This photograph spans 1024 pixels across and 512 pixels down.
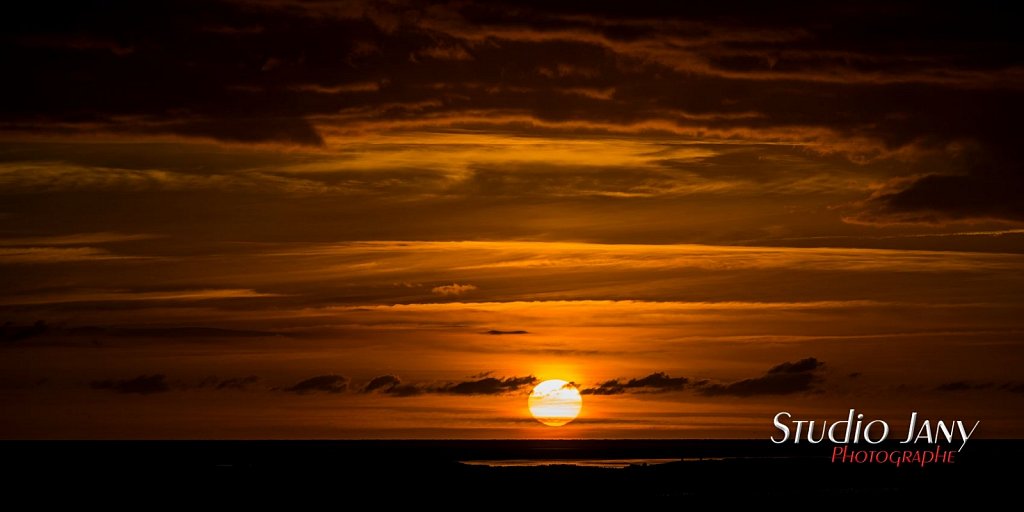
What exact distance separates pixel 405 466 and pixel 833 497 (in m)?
32.6

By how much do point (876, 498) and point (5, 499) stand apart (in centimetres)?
3849

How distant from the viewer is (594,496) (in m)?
57.4

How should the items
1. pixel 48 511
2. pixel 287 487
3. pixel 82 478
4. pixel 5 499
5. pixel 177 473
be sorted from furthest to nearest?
pixel 177 473 < pixel 82 478 < pixel 287 487 < pixel 5 499 < pixel 48 511

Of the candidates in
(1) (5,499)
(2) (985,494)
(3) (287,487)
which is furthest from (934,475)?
(1) (5,499)

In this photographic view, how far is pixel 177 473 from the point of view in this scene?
74.8 metres

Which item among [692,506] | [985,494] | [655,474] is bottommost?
[692,506]

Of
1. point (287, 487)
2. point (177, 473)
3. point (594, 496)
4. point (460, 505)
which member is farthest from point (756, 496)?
point (177, 473)

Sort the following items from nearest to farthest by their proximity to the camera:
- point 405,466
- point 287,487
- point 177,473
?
1. point 287,487
2. point 177,473
3. point 405,466

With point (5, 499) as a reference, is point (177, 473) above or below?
above

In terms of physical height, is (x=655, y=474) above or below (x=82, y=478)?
above

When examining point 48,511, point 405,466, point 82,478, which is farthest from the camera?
point 405,466

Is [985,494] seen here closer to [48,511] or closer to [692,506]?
[692,506]

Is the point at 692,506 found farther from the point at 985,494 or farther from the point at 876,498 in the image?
the point at 985,494

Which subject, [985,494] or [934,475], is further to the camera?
[934,475]
